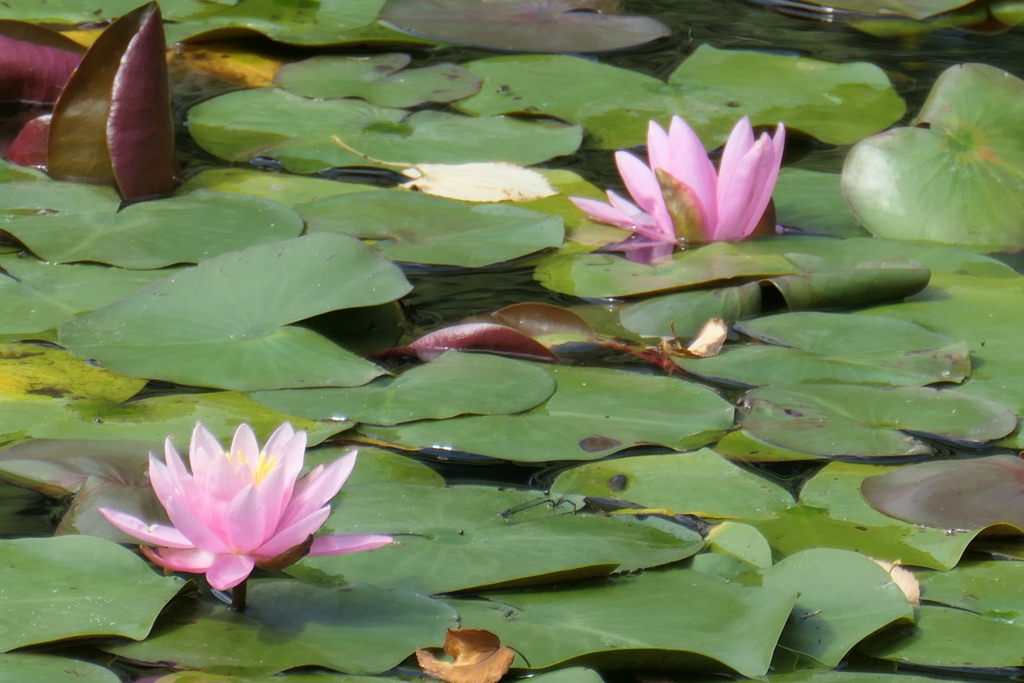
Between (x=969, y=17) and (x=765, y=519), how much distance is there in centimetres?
292

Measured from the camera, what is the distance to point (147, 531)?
989 mm

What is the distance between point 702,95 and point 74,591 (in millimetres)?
2168

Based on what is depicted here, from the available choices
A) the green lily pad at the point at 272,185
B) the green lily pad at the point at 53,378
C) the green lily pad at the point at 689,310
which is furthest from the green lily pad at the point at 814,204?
the green lily pad at the point at 53,378

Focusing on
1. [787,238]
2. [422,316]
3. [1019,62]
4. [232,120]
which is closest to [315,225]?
[422,316]

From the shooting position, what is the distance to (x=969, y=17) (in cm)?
366

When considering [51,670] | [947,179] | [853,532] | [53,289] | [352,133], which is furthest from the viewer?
[352,133]

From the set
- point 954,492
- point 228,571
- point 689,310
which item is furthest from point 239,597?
point 689,310

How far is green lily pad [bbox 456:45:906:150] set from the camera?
2.68m

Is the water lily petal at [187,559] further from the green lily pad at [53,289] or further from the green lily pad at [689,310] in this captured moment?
the green lily pad at [689,310]

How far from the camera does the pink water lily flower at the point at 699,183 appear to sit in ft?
6.60

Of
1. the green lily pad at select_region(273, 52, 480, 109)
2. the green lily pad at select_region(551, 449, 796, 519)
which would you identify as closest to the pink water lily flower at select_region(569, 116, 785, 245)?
the green lily pad at select_region(551, 449, 796, 519)

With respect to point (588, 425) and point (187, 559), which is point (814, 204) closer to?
point (588, 425)

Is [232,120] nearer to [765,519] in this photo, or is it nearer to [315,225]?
[315,225]

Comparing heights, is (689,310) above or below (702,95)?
below
